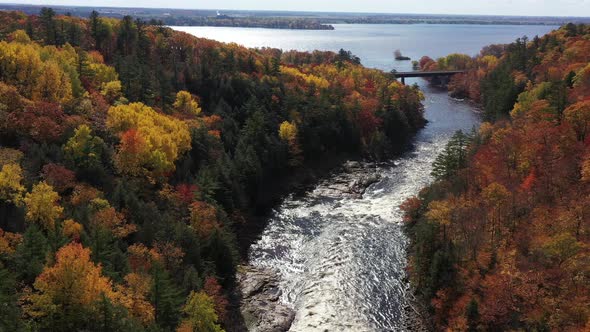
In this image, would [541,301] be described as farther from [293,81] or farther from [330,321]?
[293,81]

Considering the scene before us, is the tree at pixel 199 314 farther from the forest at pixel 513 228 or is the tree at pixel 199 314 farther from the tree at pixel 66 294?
the forest at pixel 513 228

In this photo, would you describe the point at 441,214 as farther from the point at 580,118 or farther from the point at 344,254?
the point at 580,118

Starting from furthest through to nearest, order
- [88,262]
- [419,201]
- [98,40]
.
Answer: [98,40]
[419,201]
[88,262]

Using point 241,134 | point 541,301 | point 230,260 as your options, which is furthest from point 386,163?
point 541,301

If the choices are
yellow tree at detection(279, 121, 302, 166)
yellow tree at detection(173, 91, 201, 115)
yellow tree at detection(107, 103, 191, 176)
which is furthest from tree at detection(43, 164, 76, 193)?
yellow tree at detection(279, 121, 302, 166)

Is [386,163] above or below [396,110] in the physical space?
below

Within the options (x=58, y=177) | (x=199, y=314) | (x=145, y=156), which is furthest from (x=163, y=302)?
(x=145, y=156)

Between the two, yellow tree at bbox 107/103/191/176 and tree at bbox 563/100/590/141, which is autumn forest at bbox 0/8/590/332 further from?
yellow tree at bbox 107/103/191/176
